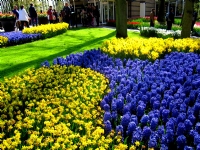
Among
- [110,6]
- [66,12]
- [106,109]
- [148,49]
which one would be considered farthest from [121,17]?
[110,6]

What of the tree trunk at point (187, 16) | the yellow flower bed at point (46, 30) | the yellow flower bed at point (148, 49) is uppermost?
the tree trunk at point (187, 16)

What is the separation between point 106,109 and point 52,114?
1.06m

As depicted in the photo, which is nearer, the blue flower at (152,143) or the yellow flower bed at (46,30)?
the blue flower at (152,143)

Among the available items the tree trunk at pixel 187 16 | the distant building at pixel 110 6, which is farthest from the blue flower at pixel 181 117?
the distant building at pixel 110 6

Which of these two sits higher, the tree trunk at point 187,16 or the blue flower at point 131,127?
the tree trunk at point 187,16

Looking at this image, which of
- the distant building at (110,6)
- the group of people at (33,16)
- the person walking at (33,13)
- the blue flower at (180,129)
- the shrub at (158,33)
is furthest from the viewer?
the distant building at (110,6)

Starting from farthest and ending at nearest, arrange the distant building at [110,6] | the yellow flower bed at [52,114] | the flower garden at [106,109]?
the distant building at [110,6], the flower garden at [106,109], the yellow flower bed at [52,114]

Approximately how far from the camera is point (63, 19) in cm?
2769

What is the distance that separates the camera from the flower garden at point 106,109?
3.77m

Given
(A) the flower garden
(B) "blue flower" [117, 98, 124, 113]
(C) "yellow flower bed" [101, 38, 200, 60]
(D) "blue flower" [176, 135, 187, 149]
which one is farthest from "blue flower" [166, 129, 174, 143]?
(C) "yellow flower bed" [101, 38, 200, 60]

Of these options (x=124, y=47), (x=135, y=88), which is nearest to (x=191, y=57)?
(x=124, y=47)

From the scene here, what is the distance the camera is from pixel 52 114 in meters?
4.59

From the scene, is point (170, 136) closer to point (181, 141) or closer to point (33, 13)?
point (181, 141)

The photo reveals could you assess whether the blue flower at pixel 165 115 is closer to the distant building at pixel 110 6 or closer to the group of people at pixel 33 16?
the group of people at pixel 33 16
